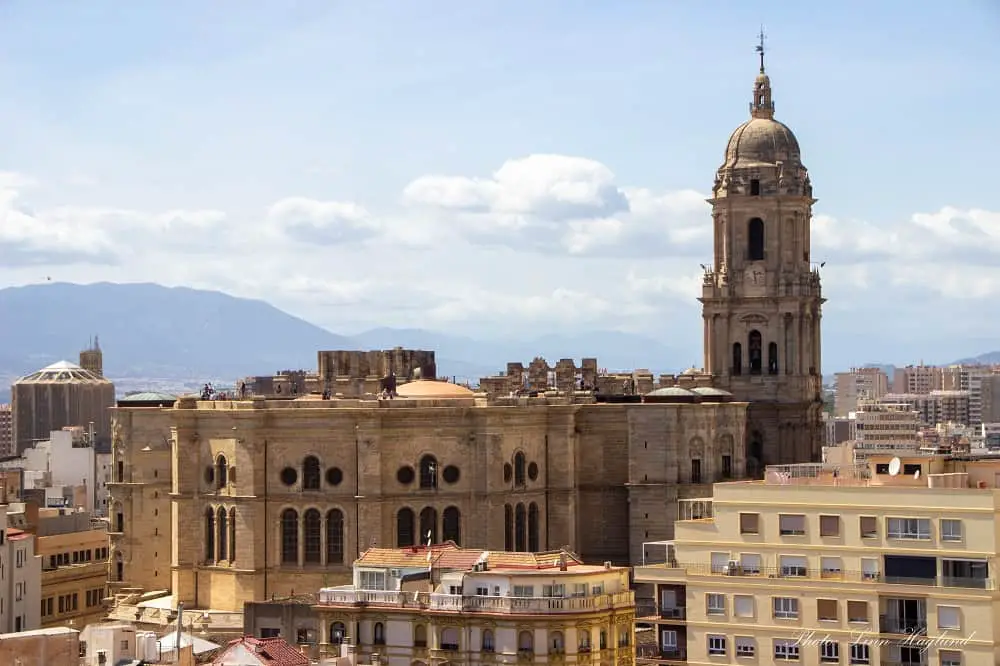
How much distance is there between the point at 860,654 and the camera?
2643 inches

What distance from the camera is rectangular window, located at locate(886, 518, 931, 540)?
6644 centimetres

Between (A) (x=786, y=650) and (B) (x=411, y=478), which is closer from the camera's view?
(A) (x=786, y=650)

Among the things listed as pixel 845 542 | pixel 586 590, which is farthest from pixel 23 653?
pixel 845 542

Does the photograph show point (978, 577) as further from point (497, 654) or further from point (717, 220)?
point (717, 220)

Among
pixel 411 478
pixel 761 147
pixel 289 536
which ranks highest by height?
pixel 761 147

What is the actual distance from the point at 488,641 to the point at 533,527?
31386 millimetres

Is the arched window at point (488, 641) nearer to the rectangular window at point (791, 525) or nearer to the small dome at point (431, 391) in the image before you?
the rectangular window at point (791, 525)

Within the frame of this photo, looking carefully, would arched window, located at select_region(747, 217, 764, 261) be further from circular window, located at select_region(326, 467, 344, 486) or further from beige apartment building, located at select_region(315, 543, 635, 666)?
beige apartment building, located at select_region(315, 543, 635, 666)

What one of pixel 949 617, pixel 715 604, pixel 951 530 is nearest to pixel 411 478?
pixel 715 604

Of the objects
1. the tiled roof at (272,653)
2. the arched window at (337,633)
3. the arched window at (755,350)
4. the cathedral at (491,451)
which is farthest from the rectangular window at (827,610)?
the arched window at (755,350)

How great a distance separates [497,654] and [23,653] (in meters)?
14.9

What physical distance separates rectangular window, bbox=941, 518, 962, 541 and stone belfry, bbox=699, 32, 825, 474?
52.6m

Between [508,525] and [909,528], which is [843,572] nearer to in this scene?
[909,528]

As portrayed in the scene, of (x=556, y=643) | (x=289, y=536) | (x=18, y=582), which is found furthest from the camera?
(x=289, y=536)
